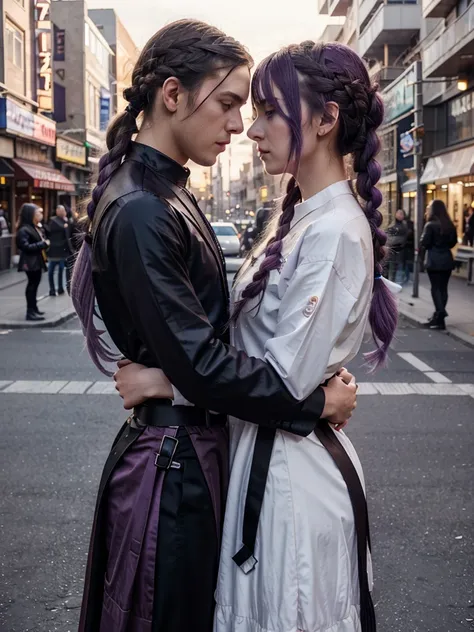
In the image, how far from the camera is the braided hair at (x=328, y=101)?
1.87m

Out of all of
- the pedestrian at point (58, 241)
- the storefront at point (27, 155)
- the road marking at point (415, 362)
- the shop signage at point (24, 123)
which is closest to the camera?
the road marking at point (415, 362)

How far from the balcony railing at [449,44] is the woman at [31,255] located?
13.0 meters

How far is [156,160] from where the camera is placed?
1947 mm

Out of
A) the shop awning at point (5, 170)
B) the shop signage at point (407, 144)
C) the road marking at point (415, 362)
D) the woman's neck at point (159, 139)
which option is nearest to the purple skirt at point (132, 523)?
the woman's neck at point (159, 139)

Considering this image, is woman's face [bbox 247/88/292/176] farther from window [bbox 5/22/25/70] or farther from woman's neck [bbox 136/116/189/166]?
window [bbox 5/22/25/70]

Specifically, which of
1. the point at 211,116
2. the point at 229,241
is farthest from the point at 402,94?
the point at 211,116

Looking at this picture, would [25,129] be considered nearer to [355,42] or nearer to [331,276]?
[355,42]

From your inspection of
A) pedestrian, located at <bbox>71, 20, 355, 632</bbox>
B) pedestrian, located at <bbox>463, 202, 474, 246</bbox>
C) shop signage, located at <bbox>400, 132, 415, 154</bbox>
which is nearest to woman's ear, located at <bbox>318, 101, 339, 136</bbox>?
pedestrian, located at <bbox>71, 20, 355, 632</bbox>

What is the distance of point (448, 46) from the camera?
22969mm

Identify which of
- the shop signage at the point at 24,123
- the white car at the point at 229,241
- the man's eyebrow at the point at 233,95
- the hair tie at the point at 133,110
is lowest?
the hair tie at the point at 133,110

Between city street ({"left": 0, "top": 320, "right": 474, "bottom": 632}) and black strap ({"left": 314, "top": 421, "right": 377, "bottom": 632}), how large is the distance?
5.30ft

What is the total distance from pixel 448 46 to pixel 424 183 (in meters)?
6.51

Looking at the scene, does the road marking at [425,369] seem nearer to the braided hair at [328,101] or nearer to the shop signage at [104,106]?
Result: the braided hair at [328,101]

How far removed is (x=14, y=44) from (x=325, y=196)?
97.6 ft
